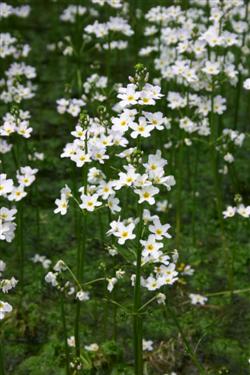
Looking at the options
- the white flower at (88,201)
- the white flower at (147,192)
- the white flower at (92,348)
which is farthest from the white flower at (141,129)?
the white flower at (92,348)

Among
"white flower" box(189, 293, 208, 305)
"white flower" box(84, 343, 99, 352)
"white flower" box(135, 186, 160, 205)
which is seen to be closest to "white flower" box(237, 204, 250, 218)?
"white flower" box(189, 293, 208, 305)

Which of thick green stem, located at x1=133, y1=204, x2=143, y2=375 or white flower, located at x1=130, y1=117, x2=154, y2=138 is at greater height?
white flower, located at x1=130, y1=117, x2=154, y2=138

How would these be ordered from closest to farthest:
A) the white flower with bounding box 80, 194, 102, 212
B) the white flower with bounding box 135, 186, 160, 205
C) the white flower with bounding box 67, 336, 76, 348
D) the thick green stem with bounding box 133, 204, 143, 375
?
the white flower with bounding box 135, 186, 160, 205
the thick green stem with bounding box 133, 204, 143, 375
the white flower with bounding box 80, 194, 102, 212
the white flower with bounding box 67, 336, 76, 348

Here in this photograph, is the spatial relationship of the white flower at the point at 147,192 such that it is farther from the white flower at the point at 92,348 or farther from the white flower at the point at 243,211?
the white flower at the point at 243,211

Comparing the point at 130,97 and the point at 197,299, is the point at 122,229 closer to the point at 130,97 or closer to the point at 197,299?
the point at 130,97

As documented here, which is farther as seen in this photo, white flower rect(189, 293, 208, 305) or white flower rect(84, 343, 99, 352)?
white flower rect(189, 293, 208, 305)

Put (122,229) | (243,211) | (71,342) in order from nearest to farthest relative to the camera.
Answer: (122,229) < (71,342) < (243,211)

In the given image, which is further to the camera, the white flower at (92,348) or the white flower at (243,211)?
the white flower at (243,211)

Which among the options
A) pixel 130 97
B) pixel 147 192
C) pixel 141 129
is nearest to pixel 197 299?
pixel 147 192

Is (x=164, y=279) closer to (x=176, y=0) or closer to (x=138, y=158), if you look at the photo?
(x=138, y=158)

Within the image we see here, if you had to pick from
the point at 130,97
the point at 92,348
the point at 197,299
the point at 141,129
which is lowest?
the point at 92,348

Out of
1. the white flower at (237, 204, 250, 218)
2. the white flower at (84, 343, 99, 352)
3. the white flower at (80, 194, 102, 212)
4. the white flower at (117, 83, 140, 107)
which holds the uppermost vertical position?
the white flower at (117, 83, 140, 107)

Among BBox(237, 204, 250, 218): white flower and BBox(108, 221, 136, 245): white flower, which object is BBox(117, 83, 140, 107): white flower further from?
BBox(237, 204, 250, 218): white flower
